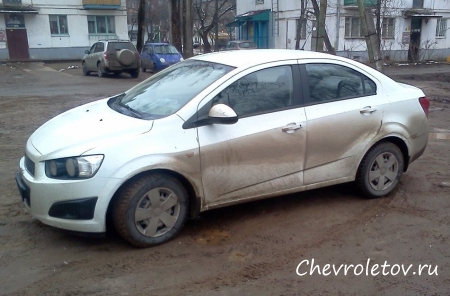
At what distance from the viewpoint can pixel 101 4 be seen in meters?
36.8

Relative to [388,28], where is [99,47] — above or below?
below

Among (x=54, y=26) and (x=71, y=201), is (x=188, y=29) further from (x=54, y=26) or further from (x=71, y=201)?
(x=71, y=201)

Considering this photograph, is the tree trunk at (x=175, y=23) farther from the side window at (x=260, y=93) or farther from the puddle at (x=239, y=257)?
the puddle at (x=239, y=257)

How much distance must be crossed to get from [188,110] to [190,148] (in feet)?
1.16

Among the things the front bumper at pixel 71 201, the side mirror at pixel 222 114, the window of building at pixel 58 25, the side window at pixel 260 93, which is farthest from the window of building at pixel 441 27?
the front bumper at pixel 71 201

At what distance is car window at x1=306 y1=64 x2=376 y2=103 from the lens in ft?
15.8

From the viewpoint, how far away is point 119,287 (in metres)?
3.51

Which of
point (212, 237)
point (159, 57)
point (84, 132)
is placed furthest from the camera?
point (159, 57)

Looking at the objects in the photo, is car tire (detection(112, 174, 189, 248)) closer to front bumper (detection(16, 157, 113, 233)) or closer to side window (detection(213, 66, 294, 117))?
front bumper (detection(16, 157, 113, 233))

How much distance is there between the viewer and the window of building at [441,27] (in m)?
37.7

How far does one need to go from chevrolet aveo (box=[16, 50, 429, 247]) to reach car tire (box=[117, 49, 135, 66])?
52.5 ft

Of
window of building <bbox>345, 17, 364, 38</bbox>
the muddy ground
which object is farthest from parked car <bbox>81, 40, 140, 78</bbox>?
Answer: window of building <bbox>345, 17, 364, 38</bbox>

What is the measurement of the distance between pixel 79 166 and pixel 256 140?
5.21ft

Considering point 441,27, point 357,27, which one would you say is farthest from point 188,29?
point 441,27
